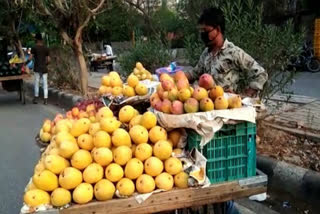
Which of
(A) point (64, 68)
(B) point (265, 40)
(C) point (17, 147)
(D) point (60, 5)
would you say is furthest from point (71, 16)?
(B) point (265, 40)

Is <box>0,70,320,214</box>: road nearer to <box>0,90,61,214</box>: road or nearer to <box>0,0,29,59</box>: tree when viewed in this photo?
<box>0,90,61,214</box>: road

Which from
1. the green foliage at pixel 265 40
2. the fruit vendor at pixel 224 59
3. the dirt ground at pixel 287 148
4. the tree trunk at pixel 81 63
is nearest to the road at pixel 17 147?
the tree trunk at pixel 81 63

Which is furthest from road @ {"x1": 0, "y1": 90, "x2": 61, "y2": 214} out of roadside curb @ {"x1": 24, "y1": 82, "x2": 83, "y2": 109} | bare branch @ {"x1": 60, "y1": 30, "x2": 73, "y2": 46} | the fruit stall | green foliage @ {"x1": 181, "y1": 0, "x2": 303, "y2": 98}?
green foliage @ {"x1": 181, "y1": 0, "x2": 303, "y2": 98}

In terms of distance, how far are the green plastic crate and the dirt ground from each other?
2013 millimetres

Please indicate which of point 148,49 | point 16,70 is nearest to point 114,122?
point 148,49

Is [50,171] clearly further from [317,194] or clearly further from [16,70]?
[16,70]

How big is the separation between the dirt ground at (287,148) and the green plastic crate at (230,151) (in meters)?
2.01

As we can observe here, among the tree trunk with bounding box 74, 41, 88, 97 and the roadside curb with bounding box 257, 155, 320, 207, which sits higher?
the tree trunk with bounding box 74, 41, 88, 97

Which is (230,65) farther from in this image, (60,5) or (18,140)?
(60,5)

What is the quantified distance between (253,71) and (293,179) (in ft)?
4.59

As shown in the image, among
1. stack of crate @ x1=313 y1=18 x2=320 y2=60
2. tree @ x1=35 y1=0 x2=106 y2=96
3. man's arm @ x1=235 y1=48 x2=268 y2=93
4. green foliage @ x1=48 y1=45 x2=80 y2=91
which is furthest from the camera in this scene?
stack of crate @ x1=313 y1=18 x2=320 y2=60

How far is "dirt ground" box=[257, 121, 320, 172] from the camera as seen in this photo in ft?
14.0

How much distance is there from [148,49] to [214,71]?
499 centimetres

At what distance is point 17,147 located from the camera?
6.18 m
